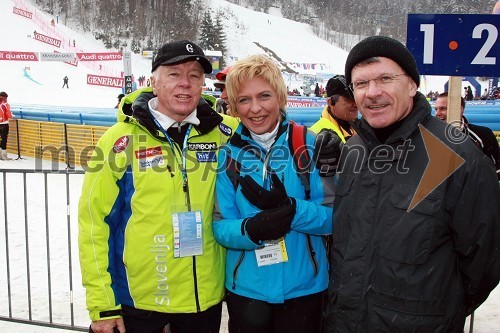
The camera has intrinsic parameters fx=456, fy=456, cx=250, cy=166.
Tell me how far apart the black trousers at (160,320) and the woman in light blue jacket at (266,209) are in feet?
0.69

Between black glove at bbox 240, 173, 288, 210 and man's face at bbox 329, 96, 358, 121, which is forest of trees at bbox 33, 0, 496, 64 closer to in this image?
man's face at bbox 329, 96, 358, 121

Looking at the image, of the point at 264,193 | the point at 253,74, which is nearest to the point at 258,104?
the point at 253,74

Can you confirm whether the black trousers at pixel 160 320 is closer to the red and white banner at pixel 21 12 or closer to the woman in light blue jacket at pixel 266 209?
the woman in light blue jacket at pixel 266 209

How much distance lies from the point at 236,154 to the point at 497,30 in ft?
6.60

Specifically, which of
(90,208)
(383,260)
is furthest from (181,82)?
(383,260)

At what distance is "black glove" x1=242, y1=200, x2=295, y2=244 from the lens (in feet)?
6.45

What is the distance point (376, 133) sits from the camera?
1877 millimetres

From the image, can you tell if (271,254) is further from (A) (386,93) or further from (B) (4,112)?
(B) (4,112)

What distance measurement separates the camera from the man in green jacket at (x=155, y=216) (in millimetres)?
2207

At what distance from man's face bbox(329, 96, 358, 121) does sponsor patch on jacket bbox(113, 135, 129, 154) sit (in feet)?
6.20

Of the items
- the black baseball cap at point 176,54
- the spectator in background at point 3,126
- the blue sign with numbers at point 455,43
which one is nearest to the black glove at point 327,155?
the black baseball cap at point 176,54

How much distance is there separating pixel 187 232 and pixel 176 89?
71 centimetres

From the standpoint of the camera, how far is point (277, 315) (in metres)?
2.14

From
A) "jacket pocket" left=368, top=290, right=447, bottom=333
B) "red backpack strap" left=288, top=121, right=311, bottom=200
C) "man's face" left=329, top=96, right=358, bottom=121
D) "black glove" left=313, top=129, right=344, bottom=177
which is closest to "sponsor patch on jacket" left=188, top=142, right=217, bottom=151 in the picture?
"red backpack strap" left=288, top=121, right=311, bottom=200
